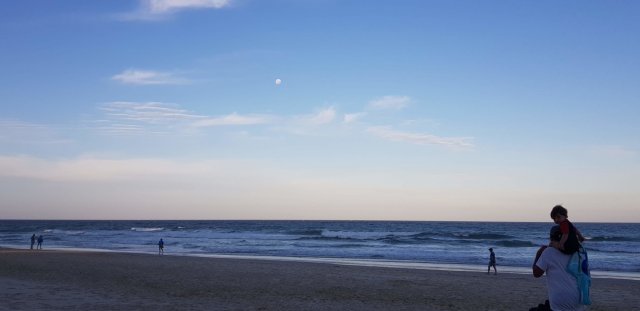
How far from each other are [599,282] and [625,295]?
4.24 meters

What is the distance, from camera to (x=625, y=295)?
17.1 meters

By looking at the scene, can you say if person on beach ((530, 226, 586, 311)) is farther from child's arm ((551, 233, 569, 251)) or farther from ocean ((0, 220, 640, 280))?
ocean ((0, 220, 640, 280))

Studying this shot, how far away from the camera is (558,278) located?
4988 millimetres

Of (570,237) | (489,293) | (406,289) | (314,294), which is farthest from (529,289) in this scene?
(570,237)

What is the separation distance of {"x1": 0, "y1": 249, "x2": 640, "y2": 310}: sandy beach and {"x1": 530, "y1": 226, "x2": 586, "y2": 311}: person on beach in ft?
27.8

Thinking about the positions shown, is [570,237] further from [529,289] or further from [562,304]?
[529,289]

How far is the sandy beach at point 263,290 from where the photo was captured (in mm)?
13156

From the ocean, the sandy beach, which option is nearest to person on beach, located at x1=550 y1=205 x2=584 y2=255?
the sandy beach

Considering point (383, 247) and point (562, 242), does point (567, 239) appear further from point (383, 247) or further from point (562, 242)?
point (383, 247)

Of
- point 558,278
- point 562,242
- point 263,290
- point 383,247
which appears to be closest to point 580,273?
point 558,278

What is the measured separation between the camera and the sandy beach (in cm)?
1316

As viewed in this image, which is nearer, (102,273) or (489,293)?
(489,293)

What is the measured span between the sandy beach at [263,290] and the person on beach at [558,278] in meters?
8.47

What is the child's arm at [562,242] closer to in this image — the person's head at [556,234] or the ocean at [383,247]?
the person's head at [556,234]
